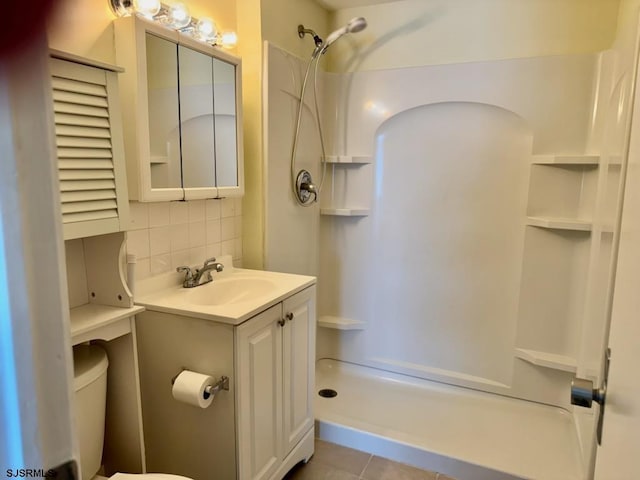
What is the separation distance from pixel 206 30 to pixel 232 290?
3.75 ft

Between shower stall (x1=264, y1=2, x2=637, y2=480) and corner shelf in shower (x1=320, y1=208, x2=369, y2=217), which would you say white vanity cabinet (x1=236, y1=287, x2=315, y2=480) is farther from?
corner shelf in shower (x1=320, y1=208, x2=369, y2=217)

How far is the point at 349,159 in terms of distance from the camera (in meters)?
2.71

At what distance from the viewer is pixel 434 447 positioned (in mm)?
2062

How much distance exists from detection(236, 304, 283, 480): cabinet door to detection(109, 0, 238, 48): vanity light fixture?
117cm

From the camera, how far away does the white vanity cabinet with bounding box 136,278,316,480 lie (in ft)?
4.93

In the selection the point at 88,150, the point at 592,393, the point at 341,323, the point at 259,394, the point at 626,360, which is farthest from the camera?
the point at 341,323

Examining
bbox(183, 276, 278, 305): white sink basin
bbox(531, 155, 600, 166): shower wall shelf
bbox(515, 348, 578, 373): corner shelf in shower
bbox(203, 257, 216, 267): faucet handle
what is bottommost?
bbox(515, 348, 578, 373): corner shelf in shower

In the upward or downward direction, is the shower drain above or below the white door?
below

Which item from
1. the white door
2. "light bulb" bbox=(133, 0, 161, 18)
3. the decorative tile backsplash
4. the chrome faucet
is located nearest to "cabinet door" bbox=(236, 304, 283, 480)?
the chrome faucet

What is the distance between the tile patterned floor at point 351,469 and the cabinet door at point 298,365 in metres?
0.19

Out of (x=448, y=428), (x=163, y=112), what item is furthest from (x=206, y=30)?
(x=448, y=428)

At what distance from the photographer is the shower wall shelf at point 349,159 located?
8.83 ft

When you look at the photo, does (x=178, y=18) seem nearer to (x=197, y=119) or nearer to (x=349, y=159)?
(x=197, y=119)

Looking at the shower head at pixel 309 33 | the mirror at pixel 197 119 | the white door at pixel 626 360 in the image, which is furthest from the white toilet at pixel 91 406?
the shower head at pixel 309 33
